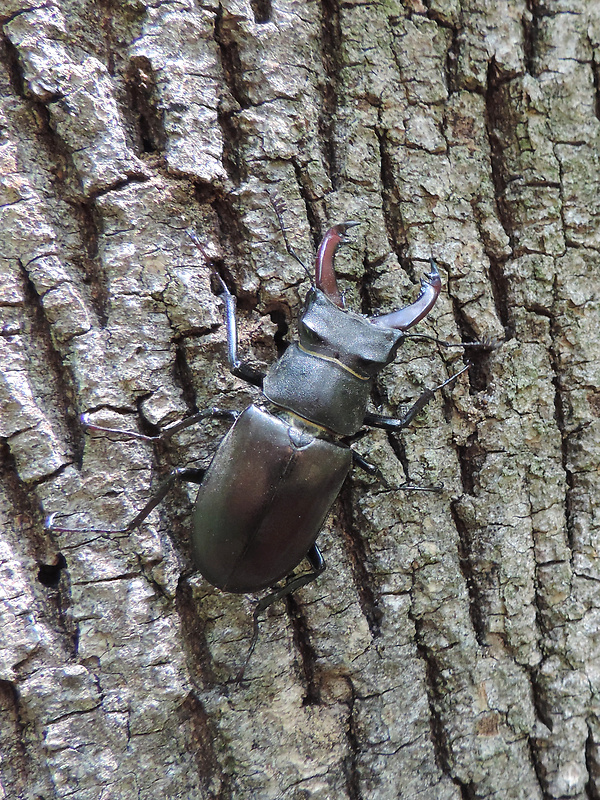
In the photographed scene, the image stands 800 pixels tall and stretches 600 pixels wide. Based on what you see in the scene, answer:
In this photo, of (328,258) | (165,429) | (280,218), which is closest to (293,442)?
(165,429)

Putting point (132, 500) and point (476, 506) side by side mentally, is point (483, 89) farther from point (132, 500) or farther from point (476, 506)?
point (132, 500)

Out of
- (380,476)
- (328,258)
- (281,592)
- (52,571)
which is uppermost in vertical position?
(328,258)

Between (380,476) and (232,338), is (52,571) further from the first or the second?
(380,476)

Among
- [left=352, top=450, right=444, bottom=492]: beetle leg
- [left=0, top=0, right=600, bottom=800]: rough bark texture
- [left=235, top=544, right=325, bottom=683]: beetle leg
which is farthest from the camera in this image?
[left=352, top=450, right=444, bottom=492]: beetle leg

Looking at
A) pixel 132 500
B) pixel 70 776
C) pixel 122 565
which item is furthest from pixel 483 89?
pixel 70 776

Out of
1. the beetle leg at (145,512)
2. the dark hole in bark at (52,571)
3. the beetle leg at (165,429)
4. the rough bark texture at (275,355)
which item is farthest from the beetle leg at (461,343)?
the dark hole in bark at (52,571)

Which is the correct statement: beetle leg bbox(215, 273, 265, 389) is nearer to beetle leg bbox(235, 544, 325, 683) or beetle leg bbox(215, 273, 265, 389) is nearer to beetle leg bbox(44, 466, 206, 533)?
beetle leg bbox(44, 466, 206, 533)

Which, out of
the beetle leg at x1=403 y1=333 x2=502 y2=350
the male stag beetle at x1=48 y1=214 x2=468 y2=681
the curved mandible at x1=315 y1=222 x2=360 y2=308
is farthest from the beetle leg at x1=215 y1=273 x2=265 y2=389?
the beetle leg at x1=403 y1=333 x2=502 y2=350
